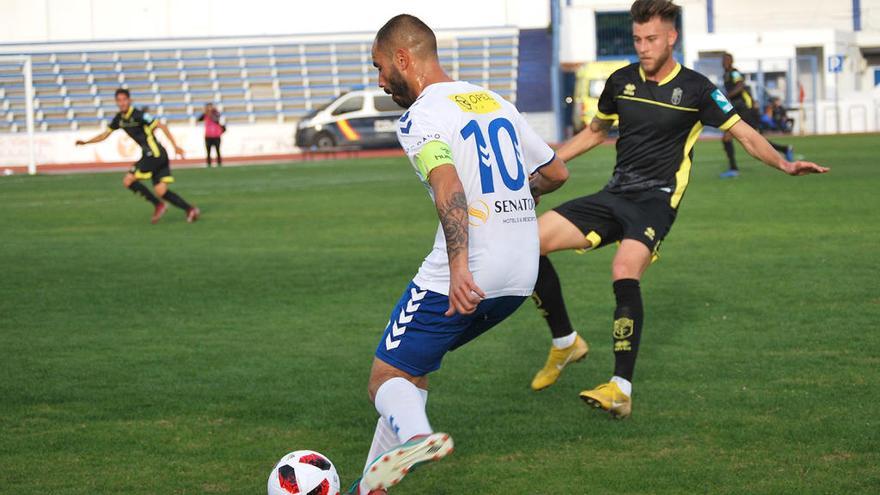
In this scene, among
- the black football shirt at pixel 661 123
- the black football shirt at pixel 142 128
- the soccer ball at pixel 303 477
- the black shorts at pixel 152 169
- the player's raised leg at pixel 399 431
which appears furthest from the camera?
the black football shirt at pixel 142 128

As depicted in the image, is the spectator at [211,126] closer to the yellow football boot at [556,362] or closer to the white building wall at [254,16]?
the white building wall at [254,16]

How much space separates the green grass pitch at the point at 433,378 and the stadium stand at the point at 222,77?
2962 cm

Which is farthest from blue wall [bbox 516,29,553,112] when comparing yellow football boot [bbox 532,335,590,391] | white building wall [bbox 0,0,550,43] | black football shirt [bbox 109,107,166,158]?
yellow football boot [bbox 532,335,590,391]

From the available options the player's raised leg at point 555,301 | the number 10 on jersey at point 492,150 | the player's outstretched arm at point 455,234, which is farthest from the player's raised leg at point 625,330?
the player's outstretched arm at point 455,234

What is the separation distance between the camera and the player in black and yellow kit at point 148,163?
18641 mm

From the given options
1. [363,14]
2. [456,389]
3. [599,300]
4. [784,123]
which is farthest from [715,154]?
[456,389]

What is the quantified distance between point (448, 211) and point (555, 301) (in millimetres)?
2663

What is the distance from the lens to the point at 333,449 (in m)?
5.76

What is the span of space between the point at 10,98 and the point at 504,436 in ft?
137

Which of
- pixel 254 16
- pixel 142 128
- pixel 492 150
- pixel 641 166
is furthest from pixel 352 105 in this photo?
pixel 492 150

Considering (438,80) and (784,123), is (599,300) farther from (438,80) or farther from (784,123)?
(784,123)

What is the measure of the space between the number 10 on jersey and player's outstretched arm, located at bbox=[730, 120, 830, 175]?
199 cm

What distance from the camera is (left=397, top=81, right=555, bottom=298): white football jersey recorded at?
4406 millimetres

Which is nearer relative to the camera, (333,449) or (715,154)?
(333,449)
